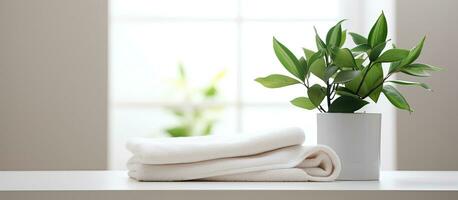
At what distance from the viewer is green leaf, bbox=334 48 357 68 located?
1.21 m

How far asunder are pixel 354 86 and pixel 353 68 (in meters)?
0.04

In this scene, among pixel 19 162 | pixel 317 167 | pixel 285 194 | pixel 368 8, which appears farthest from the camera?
pixel 368 8

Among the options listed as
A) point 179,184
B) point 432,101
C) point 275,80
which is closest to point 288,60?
point 275,80

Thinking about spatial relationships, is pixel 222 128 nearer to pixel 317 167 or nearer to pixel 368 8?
pixel 368 8

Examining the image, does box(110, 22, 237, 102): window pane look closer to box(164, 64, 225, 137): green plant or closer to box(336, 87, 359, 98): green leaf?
box(164, 64, 225, 137): green plant

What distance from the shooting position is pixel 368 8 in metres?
3.23

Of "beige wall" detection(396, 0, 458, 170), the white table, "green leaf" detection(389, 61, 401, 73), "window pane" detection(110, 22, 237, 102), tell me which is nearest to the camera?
the white table

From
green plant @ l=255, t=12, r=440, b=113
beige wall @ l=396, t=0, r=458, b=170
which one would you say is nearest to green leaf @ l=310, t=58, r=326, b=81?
green plant @ l=255, t=12, r=440, b=113

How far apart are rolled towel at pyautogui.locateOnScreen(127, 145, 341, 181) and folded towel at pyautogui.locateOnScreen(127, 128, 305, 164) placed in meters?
0.01

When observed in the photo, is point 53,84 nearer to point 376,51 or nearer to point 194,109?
point 194,109

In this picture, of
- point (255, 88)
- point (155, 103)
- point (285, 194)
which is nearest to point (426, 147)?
point (255, 88)

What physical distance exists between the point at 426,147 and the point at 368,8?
66 cm

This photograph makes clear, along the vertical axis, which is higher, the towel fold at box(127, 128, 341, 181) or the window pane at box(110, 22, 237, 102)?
the window pane at box(110, 22, 237, 102)

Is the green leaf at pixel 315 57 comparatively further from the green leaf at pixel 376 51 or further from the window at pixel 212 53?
the window at pixel 212 53
